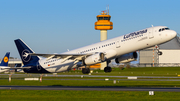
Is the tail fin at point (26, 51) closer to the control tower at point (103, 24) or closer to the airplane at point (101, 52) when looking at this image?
the airplane at point (101, 52)

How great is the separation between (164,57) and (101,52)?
106 meters

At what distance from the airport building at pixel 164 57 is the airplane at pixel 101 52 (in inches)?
3803

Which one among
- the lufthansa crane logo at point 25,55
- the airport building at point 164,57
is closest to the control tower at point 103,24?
the airport building at point 164,57

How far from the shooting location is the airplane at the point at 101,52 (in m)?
49.5

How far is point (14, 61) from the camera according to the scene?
168 m

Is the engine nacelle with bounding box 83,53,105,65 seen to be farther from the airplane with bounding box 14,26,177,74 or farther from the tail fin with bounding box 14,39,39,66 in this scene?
the tail fin with bounding box 14,39,39,66

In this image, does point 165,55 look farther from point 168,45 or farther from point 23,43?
point 23,43

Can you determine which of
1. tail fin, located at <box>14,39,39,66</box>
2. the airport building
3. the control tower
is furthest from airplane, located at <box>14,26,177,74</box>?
the control tower

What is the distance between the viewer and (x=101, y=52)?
55250 millimetres

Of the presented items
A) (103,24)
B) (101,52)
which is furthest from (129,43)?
(103,24)

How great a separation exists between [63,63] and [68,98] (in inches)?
1283

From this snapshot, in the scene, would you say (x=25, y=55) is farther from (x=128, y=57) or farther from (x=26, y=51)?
(x=128, y=57)

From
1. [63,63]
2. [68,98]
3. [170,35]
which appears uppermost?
[170,35]

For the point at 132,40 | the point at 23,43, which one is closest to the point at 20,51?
the point at 23,43
